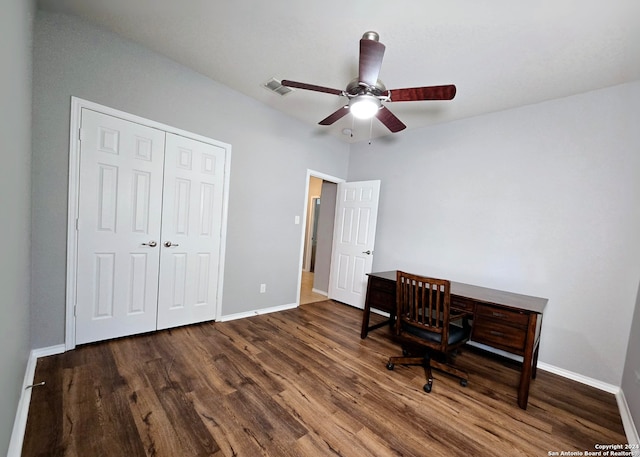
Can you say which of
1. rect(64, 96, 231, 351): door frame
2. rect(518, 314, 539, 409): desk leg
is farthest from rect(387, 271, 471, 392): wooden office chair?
rect(64, 96, 231, 351): door frame

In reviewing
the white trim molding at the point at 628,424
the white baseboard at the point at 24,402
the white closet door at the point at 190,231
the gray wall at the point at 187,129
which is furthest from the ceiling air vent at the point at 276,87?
the white trim molding at the point at 628,424

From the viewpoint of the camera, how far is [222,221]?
3.01 metres

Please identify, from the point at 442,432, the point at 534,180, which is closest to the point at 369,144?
the point at 534,180

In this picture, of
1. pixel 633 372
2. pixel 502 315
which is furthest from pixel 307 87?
pixel 633 372

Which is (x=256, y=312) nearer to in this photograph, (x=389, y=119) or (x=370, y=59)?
(x=389, y=119)

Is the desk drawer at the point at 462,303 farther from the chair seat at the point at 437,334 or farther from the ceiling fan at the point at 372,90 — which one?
the ceiling fan at the point at 372,90

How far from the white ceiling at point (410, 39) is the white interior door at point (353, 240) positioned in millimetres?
1690

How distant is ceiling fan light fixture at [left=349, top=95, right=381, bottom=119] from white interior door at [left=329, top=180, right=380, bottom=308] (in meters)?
1.90

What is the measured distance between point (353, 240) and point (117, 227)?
2.96 m

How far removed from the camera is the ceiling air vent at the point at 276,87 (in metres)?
2.70

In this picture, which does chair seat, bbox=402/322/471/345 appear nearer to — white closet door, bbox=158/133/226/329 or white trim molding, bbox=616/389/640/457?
white trim molding, bbox=616/389/640/457

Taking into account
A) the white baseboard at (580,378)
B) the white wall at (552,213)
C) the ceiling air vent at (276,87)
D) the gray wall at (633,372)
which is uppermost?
the ceiling air vent at (276,87)

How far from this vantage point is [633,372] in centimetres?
189

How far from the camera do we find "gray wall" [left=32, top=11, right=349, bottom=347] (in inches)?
78.1
